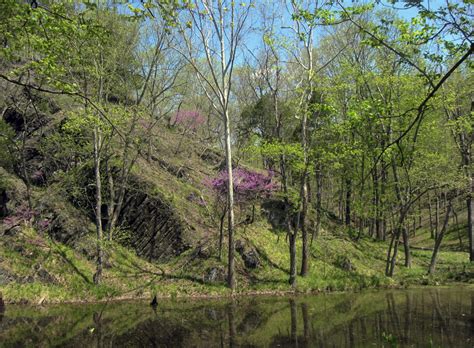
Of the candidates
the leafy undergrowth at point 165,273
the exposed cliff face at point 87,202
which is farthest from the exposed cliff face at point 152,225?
the leafy undergrowth at point 165,273

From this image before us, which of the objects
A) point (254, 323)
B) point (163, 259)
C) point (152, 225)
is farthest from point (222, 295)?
point (152, 225)

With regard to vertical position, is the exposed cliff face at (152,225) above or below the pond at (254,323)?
above

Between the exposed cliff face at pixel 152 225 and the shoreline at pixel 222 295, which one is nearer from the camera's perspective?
the shoreline at pixel 222 295

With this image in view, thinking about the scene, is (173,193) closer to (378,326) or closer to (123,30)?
(123,30)

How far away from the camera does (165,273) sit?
21.3 m

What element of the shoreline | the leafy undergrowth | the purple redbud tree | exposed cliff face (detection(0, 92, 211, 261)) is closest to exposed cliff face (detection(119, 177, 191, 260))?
exposed cliff face (detection(0, 92, 211, 261))

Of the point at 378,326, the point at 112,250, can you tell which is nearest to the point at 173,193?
the point at 112,250

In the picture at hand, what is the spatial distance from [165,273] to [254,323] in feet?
29.2

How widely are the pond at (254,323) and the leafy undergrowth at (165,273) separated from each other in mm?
1531

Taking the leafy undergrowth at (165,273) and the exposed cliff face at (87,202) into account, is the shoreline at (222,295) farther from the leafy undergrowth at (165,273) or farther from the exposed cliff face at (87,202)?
the exposed cliff face at (87,202)

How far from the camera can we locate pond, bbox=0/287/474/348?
36.1 ft

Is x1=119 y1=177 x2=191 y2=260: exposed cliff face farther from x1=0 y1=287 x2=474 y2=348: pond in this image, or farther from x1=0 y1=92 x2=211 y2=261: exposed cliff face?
x1=0 y1=287 x2=474 y2=348: pond

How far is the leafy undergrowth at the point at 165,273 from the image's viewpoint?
18.5 m

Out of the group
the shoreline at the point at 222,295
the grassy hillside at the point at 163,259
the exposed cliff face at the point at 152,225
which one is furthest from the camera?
the exposed cliff face at the point at 152,225
